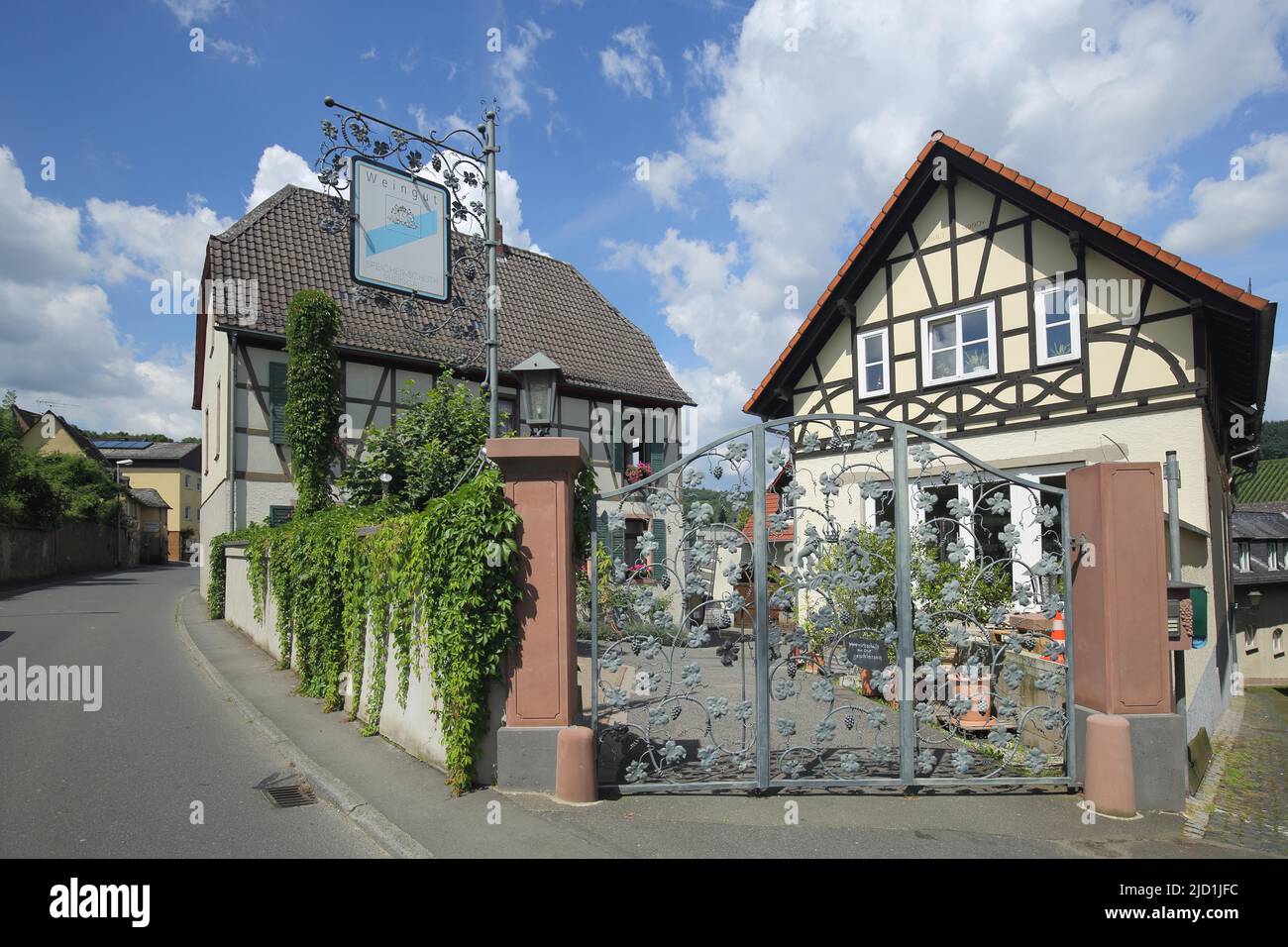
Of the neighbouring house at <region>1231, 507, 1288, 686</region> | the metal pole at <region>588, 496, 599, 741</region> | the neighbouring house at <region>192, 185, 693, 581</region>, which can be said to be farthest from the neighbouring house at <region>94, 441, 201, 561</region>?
the metal pole at <region>588, 496, 599, 741</region>

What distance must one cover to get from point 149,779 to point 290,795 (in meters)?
1.29

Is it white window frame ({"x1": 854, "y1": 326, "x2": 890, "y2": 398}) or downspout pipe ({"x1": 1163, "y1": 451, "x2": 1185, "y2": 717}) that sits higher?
white window frame ({"x1": 854, "y1": 326, "x2": 890, "y2": 398})

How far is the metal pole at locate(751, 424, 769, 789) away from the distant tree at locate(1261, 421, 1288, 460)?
80225 mm

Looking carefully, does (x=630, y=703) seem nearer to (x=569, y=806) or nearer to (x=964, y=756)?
(x=569, y=806)

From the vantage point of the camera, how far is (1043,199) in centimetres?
1106

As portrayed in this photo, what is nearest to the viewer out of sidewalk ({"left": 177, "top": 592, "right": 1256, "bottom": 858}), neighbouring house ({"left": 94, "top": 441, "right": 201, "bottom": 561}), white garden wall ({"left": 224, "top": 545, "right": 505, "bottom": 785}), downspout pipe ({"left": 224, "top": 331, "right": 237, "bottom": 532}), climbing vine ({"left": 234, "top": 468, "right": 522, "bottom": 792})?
sidewalk ({"left": 177, "top": 592, "right": 1256, "bottom": 858})

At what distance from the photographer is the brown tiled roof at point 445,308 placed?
19.1 m

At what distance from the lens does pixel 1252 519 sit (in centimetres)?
2900

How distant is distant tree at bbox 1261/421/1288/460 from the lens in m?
70.1

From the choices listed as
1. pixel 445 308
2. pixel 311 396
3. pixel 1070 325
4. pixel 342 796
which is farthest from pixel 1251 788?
pixel 445 308

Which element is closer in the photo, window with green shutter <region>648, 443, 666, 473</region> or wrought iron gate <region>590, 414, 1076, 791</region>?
wrought iron gate <region>590, 414, 1076, 791</region>

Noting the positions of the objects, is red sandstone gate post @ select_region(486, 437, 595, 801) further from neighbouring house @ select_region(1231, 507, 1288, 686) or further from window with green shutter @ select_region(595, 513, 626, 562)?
neighbouring house @ select_region(1231, 507, 1288, 686)
